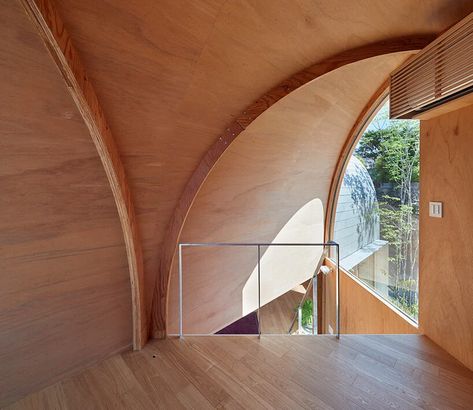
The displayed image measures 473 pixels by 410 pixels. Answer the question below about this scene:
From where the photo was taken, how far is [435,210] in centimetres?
199

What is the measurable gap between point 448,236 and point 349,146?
7.63ft

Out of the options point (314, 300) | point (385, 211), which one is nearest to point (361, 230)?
point (385, 211)

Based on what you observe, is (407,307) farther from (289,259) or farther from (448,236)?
(289,259)

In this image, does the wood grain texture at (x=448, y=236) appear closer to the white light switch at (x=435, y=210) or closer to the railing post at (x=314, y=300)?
the white light switch at (x=435, y=210)

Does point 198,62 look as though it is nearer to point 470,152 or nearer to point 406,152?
point 470,152

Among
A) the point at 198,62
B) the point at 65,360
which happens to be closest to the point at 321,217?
the point at 198,62

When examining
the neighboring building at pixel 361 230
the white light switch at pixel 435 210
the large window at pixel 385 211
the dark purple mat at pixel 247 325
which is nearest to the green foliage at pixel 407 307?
the large window at pixel 385 211

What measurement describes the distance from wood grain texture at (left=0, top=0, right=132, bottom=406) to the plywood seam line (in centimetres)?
8

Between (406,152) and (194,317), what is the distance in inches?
118

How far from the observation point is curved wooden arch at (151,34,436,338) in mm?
1668

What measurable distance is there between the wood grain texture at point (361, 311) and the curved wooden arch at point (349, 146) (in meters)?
0.85

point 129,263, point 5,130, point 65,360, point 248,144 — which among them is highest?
point 248,144

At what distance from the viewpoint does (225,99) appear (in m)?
1.79

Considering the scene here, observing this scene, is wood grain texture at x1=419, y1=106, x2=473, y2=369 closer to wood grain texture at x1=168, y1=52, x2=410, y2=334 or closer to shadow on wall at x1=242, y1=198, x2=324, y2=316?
wood grain texture at x1=168, y1=52, x2=410, y2=334
